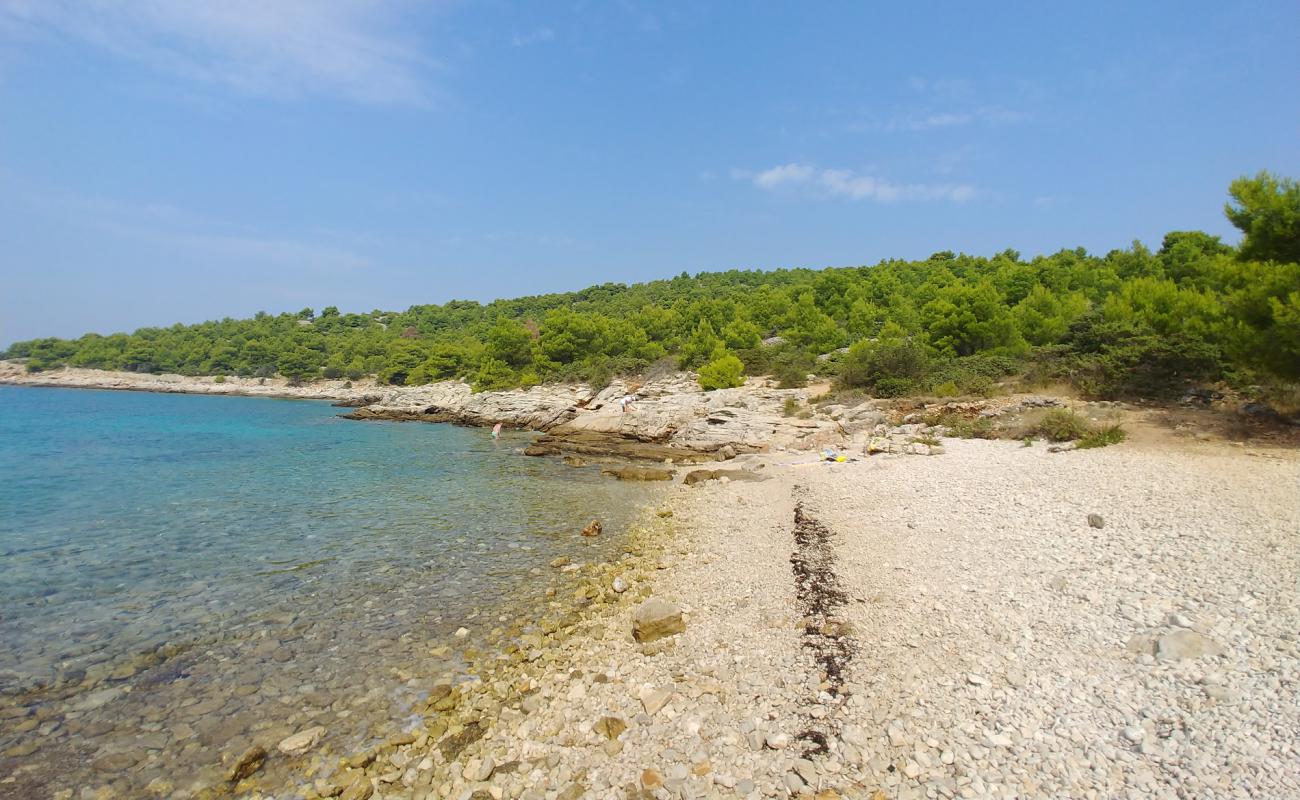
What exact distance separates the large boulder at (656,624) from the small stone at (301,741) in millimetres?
3413

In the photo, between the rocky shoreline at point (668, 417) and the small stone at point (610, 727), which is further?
the rocky shoreline at point (668, 417)

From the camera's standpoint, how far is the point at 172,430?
1470 inches

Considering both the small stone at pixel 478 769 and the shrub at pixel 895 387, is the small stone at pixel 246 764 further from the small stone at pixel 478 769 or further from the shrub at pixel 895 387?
the shrub at pixel 895 387

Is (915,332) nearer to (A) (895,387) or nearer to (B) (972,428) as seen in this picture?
(A) (895,387)

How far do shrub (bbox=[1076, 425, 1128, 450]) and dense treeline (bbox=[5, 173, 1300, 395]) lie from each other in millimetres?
3048

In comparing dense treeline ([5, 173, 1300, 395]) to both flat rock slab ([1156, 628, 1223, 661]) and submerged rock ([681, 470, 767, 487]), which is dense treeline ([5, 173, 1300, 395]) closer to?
flat rock slab ([1156, 628, 1223, 661])

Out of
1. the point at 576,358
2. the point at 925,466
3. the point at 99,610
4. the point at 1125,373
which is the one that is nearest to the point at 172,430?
the point at 576,358

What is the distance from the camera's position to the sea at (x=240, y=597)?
5.72 meters

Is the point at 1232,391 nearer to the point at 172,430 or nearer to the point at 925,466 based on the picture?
the point at 925,466

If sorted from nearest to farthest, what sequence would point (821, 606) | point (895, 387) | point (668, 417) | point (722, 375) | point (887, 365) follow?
point (821, 606)
point (895, 387)
point (668, 417)
point (887, 365)
point (722, 375)

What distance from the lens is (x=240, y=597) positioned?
9.05m

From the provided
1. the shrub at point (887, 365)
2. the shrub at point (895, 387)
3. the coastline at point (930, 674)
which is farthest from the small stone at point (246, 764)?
the shrub at point (887, 365)

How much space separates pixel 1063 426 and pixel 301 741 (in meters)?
18.4

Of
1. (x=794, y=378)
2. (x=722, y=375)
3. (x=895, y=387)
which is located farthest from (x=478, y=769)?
(x=722, y=375)
